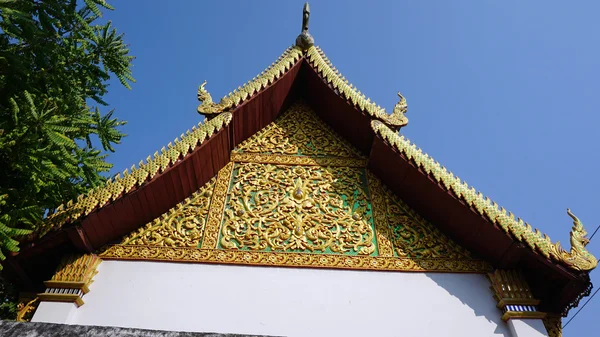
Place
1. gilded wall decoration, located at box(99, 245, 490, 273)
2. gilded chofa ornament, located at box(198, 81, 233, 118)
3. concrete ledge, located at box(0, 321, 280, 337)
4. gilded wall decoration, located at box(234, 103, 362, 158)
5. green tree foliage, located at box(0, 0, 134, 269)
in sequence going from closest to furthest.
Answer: concrete ledge, located at box(0, 321, 280, 337)
green tree foliage, located at box(0, 0, 134, 269)
gilded wall decoration, located at box(99, 245, 490, 273)
gilded chofa ornament, located at box(198, 81, 233, 118)
gilded wall decoration, located at box(234, 103, 362, 158)

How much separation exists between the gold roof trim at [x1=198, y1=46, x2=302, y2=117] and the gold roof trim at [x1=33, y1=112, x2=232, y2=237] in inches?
10.2

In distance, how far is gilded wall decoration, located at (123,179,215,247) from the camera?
390 centimetres

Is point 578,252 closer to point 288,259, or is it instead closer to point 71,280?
point 288,259

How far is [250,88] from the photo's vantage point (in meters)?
4.81

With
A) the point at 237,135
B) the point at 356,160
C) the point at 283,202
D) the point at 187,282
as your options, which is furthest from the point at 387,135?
the point at 187,282

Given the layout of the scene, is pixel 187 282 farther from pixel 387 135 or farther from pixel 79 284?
pixel 387 135

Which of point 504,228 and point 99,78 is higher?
point 99,78

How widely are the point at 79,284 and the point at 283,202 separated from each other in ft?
5.78

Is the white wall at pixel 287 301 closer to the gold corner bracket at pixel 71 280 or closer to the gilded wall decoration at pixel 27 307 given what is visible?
the gold corner bracket at pixel 71 280

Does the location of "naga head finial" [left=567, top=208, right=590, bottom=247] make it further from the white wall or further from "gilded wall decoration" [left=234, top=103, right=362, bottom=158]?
"gilded wall decoration" [left=234, top=103, right=362, bottom=158]

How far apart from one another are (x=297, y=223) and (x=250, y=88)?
1.57 meters

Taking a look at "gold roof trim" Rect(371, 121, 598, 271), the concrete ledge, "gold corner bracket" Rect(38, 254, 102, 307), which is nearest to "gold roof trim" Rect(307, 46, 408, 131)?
"gold roof trim" Rect(371, 121, 598, 271)

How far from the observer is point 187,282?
11.7 feet

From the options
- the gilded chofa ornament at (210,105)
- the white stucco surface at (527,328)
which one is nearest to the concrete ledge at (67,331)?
the white stucco surface at (527,328)
